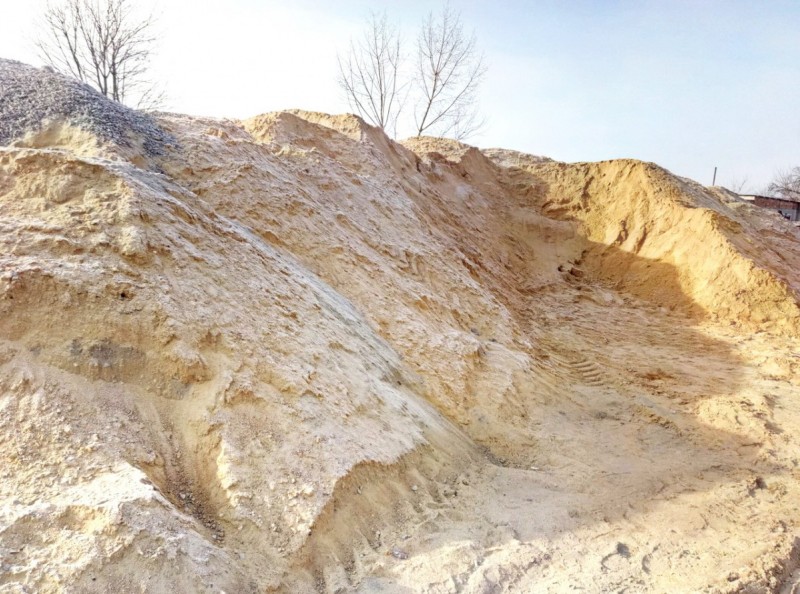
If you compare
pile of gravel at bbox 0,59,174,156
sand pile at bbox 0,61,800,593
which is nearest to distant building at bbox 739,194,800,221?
sand pile at bbox 0,61,800,593

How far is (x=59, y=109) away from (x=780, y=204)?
71.8 feet

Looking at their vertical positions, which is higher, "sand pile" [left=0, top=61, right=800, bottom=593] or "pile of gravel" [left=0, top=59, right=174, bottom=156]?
"pile of gravel" [left=0, top=59, right=174, bottom=156]

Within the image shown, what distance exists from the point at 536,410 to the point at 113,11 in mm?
17531

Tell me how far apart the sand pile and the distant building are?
41.8 ft

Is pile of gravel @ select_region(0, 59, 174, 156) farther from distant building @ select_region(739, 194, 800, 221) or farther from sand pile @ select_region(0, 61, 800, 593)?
distant building @ select_region(739, 194, 800, 221)

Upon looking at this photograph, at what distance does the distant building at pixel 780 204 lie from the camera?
17.9 m

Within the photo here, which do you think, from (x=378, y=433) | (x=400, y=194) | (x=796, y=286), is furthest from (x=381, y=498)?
(x=796, y=286)

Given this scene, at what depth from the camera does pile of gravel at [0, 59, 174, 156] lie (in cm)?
482

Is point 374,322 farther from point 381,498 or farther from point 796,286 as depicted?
point 796,286

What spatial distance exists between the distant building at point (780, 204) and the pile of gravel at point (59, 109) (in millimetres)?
18854

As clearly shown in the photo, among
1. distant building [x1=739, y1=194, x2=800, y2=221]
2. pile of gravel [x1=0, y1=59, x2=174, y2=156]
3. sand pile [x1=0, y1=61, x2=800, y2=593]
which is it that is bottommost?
sand pile [x1=0, y1=61, x2=800, y2=593]

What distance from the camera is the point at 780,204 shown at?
18.7m

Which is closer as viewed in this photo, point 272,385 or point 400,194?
point 272,385

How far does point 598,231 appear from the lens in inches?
399
